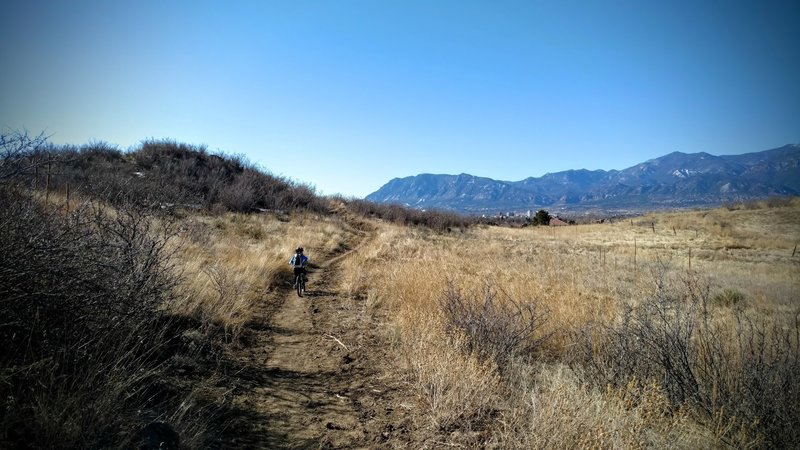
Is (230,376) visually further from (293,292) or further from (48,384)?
(293,292)

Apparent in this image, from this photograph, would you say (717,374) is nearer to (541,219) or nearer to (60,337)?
(60,337)

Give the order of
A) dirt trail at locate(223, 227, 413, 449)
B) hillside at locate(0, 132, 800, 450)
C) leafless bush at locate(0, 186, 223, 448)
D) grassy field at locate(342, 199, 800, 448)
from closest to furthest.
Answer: leafless bush at locate(0, 186, 223, 448) → hillside at locate(0, 132, 800, 450) → grassy field at locate(342, 199, 800, 448) → dirt trail at locate(223, 227, 413, 449)

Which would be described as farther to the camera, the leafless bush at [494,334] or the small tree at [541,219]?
the small tree at [541,219]

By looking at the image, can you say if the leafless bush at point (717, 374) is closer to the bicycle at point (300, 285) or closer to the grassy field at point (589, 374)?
the grassy field at point (589, 374)

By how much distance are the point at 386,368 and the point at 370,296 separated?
369 centimetres

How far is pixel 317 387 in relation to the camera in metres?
4.42

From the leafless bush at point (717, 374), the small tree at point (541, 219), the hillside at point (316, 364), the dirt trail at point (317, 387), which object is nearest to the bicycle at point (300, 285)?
the hillside at point (316, 364)

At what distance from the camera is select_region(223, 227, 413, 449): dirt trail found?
338cm

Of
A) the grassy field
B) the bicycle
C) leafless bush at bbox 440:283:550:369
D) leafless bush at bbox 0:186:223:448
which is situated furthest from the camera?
the bicycle

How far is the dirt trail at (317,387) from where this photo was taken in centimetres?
338

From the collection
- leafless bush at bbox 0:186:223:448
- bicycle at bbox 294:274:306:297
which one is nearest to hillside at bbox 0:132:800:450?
leafless bush at bbox 0:186:223:448

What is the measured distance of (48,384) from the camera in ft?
8.23

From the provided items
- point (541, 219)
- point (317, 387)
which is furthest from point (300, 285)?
point (541, 219)

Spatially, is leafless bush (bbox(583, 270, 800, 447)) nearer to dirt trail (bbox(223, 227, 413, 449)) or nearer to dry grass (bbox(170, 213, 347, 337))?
dirt trail (bbox(223, 227, 413, 449))
